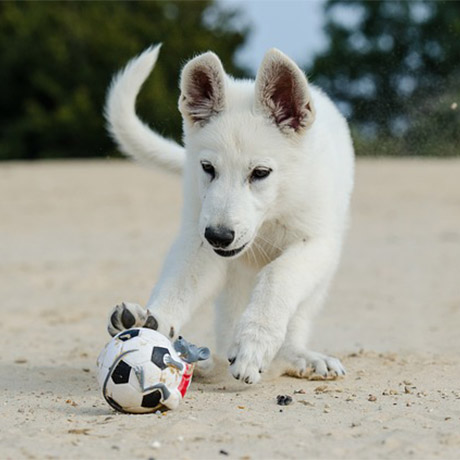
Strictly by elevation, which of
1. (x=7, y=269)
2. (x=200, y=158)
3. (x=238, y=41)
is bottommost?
(x=7, y=269)

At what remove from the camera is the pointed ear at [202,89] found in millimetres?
4528

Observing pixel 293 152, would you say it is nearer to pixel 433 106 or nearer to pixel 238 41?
pixel 433 106

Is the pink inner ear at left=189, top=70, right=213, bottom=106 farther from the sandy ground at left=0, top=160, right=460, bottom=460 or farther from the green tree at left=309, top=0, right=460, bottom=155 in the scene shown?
the green tree at left=309, top=0, right=460, bottom=155

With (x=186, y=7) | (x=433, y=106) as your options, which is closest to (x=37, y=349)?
(x=433, y=106)

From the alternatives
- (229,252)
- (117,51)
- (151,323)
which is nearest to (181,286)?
(151,323)

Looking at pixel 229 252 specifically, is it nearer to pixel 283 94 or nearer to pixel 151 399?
pixel 151 399

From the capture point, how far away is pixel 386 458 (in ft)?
10.8

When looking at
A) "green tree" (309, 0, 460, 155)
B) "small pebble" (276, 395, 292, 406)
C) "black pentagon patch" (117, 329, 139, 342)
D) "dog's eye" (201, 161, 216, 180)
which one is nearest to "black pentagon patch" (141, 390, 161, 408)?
"black pentagon patch" (117, 329, 139, 342)

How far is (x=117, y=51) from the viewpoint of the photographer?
28656 mm

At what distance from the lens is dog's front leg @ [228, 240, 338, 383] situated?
4070 mm

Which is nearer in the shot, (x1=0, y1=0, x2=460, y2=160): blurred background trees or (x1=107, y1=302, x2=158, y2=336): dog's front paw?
(x1=107, y1=302, x2=158, y2=336): dog's front paw

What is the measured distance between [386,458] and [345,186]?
7.53 feet

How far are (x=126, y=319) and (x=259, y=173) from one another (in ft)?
3.18

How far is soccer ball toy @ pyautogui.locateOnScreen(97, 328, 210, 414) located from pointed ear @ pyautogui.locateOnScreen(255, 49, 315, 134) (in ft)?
4.37
